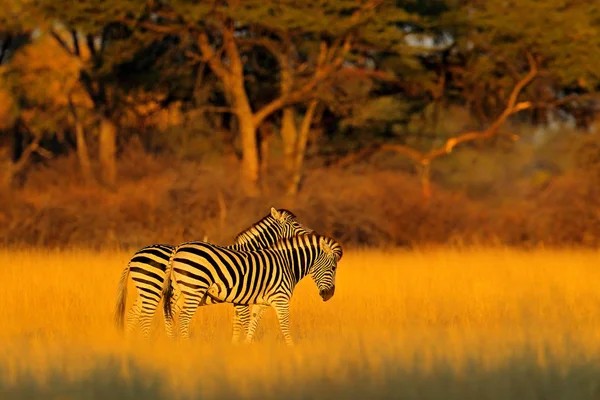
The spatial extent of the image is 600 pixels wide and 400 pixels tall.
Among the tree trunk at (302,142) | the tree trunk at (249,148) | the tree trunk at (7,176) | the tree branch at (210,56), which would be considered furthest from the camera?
the tree trunk at (302,142)

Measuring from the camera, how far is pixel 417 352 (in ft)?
30.6

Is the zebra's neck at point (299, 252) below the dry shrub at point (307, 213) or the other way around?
below

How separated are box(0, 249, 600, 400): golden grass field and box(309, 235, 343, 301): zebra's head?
16.3 inches

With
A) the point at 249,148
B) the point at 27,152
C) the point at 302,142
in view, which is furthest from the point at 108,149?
the point at 27,152

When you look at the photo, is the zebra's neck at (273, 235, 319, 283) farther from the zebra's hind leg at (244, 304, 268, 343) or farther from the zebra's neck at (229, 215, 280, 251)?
the zebra's neck at (229, 215, 280, 251)

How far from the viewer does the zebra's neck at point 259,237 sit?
11.8m

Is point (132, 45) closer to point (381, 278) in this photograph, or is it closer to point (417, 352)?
point (381, 278)

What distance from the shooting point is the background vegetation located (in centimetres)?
2614

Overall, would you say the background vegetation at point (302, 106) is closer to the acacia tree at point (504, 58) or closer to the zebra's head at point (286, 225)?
the acacia tree at point (504, 58)

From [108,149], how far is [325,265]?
74.4 feet

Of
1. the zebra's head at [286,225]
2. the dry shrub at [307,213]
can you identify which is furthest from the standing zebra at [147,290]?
the dry shrub at [307,213]

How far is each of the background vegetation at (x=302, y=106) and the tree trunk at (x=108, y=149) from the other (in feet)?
0.17

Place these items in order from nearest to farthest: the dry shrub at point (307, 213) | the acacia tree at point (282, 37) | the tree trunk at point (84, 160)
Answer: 1. the dry shrub at point (307, 213)
2. the acacia tree at point (282, 37)
3. the tree trunk at point (84, 160)

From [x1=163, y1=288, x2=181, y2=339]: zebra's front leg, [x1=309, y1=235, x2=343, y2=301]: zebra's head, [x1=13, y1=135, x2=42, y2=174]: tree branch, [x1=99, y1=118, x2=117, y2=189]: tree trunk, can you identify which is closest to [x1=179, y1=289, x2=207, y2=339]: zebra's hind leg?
[x1=163, y1=288, x2=181, y2=339]: zebra's front leg
